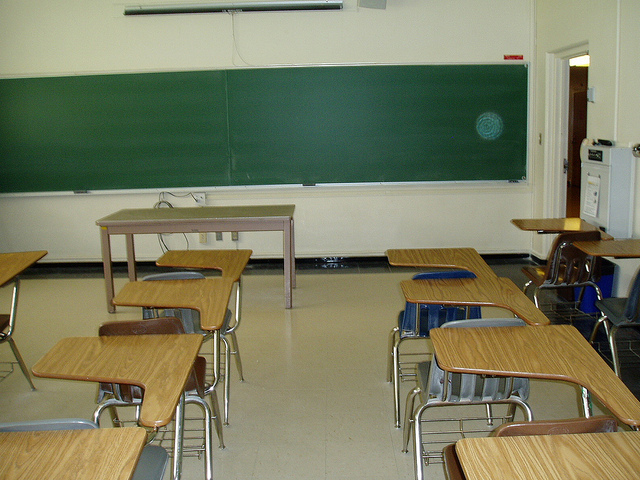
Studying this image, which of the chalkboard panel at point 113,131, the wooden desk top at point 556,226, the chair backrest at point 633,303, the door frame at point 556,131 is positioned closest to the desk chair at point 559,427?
the chair backrest at point 633,303

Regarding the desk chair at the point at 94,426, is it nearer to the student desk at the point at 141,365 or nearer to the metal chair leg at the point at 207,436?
the student desk at the point at 141,365

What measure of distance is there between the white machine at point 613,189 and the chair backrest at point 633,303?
4.52 ft

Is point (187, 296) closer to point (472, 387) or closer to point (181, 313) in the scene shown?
point (181, 313)

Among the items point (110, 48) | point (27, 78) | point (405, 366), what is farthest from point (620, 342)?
point (27, 78)

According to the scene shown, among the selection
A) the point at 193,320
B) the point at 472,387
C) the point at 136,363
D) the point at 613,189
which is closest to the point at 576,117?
the point at 613,189

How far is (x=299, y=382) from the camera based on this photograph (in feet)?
12.9

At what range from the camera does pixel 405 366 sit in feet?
13.6

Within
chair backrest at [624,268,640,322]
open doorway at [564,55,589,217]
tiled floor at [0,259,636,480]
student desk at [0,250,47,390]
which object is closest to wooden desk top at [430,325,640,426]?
tiled floor at [0,259,636,480]

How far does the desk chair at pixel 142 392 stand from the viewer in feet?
8.70

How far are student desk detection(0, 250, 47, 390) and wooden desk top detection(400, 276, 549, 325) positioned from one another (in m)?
2.32

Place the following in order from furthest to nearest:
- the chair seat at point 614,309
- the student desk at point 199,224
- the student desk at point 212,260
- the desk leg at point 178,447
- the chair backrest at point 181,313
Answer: the student desk at point 199,224
the student desk at point 212,260
the chair seat at point 614,309
the chair backrest at point 181,313
the desk leg at point 178,447

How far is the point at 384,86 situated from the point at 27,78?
3.67 metres

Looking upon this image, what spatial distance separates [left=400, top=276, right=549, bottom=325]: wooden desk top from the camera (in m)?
3.05

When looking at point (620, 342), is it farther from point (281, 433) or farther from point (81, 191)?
point (81, 191)
